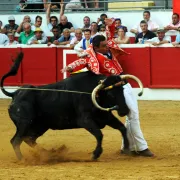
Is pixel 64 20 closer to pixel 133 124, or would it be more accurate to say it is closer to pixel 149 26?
pixel 149 26

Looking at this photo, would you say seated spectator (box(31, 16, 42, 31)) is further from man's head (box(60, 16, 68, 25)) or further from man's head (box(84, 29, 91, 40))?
man's head (box(84, 29, 91, 40))

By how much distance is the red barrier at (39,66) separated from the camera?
14633 millimetres

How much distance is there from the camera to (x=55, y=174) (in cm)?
646

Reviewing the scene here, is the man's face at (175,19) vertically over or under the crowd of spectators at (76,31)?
over

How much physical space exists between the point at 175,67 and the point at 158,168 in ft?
22.6

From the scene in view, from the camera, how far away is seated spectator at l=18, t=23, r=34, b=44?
14798 mm

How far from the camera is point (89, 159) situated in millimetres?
7359

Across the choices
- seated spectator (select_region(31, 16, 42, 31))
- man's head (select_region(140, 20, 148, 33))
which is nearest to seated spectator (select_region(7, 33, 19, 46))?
seated spectator (select_region(31, 16, 42, 31))

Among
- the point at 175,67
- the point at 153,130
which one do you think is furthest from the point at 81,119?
the point at 175,67

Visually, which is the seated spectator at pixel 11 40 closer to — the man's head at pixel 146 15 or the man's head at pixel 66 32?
the man's head at pixel 66 32

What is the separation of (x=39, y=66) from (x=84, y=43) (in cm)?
180

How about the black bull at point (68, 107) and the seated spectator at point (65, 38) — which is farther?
the seated spectator at point (65, 38)

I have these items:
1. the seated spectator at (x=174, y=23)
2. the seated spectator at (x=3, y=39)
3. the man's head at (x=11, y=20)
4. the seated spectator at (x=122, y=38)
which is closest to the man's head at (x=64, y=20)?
the seated spectator at (x=3, y=39)

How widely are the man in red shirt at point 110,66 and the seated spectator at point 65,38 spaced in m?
6.43
